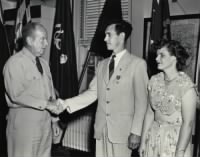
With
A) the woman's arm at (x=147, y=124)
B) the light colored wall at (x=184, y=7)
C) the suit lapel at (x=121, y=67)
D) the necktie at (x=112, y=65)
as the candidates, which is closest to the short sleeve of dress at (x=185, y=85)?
the woman's arm at (x=147, y=124)

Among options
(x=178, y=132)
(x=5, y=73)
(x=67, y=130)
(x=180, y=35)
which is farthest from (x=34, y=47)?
(x=67, y=130)

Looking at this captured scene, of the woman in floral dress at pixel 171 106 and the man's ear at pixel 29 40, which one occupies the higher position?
the man's ear at pixel 29 40

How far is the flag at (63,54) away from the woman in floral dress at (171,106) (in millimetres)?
1832

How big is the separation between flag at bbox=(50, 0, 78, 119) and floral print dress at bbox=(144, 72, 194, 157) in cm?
184

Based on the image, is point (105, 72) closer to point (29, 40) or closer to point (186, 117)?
point (29, 40)

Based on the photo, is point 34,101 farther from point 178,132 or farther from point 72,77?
point 72,77

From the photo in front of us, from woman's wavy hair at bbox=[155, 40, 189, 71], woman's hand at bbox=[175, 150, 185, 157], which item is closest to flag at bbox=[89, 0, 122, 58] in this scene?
woman's wavy hair at bbox=[155, 40, 189, 71]

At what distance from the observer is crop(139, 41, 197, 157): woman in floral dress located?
7.10 ft

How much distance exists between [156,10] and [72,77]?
4.70 feet

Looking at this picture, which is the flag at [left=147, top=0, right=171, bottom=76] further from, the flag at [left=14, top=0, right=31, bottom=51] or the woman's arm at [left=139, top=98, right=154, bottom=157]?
the flag at [left=14, top=0, right=31, bottom=51]

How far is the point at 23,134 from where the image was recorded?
8.48 ft

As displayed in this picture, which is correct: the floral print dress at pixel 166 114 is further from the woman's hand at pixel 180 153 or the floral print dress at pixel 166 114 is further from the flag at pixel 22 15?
the flag at pixel 22 15

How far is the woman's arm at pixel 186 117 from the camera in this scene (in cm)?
214

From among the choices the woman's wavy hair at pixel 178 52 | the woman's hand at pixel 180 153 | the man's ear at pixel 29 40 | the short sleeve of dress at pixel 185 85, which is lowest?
the woman's hand at pixel 180 153
